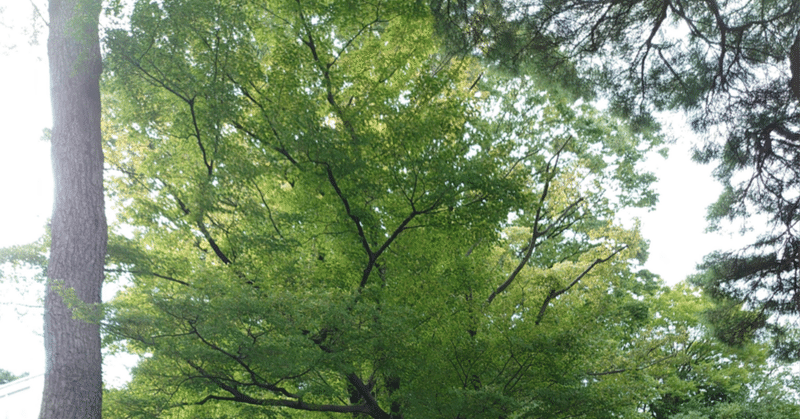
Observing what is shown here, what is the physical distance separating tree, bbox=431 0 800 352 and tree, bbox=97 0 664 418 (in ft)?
2.77

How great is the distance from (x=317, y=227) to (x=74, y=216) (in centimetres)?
295

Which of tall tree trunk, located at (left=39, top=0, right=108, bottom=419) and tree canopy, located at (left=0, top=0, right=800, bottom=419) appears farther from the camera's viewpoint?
tree canopy, located at (left=0, top=0, right=800, bottom=419)

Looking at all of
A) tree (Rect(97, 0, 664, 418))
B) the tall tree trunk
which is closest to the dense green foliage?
tree (Rect(97, 0, 664, 418))

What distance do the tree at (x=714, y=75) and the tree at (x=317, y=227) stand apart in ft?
2.77

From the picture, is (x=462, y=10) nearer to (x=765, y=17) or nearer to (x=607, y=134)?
(x=765, y=17)

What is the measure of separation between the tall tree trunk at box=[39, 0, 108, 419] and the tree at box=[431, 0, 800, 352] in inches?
183

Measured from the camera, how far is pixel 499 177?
6.67 m

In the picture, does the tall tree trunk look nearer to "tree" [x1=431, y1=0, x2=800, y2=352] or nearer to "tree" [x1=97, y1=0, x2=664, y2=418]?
"tree" [x1=97, y1=0, x2=664, y2=418]

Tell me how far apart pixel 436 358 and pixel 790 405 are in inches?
438

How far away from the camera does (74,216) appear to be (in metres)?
5.49

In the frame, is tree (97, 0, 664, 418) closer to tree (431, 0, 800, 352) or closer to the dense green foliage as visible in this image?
the dense green foliage

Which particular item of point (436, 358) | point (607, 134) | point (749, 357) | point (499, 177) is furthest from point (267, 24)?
point (749, 357)

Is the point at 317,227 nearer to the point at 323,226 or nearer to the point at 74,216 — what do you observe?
the point at 323,226

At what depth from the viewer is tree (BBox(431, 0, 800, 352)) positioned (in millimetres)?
5137
